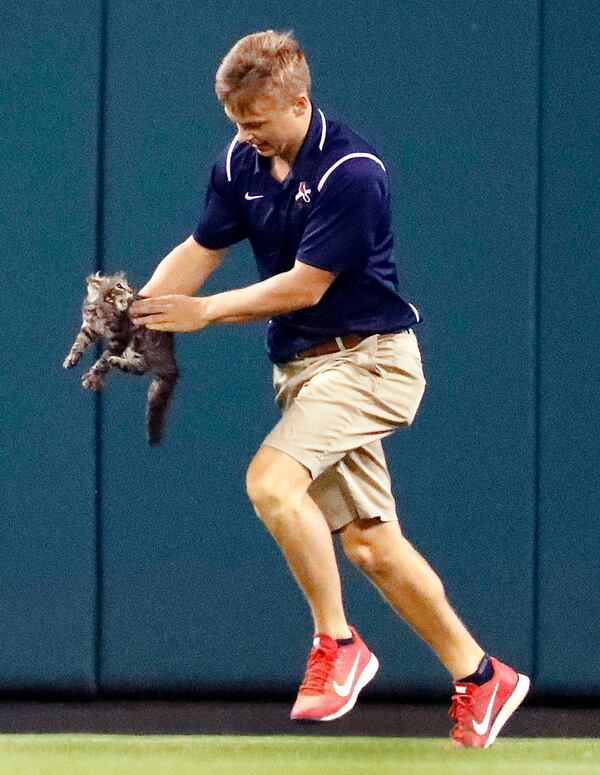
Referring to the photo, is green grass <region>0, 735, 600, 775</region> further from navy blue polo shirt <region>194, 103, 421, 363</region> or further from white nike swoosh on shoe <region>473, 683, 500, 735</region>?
navy blue polo shirt <region>194, 103, 421, 363</region>

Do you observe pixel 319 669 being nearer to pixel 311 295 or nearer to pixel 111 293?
pixel 311 295

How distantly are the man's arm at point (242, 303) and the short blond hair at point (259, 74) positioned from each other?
0.37 metres

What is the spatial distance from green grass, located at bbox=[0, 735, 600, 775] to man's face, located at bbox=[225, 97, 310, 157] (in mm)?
1339

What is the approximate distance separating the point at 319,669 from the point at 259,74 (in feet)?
4.31

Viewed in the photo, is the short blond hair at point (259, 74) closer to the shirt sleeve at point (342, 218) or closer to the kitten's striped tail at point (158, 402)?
the shirt sleeve at point (342, 218)

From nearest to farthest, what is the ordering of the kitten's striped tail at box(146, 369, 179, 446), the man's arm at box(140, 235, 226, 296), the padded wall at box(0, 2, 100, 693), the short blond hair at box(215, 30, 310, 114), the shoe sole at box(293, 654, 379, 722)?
the short blond hair at box(215, 30, 310, 114) → the shoe sole at box(293, 654, 379, 722) → the kitten's striped tail at box(146, 369, 179, 446) → the man's arm at box(140, 235, 226, 296) → the padded wall at box(0, 2, 100, 693)

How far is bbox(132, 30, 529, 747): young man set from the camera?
320 centimetres

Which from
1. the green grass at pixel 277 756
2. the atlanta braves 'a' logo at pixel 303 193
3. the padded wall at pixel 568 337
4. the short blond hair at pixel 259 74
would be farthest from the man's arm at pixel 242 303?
the padded wall at pixel 568 337

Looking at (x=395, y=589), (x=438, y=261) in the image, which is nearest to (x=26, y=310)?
(x=438, y=261)

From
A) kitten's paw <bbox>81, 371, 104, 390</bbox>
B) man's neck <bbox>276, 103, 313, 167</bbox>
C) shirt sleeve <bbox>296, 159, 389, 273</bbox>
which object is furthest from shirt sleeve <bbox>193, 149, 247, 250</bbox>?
kitten's paw <bbox>81, 371, 104, 390</bbox>

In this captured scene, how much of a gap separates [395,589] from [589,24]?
192 centimetres

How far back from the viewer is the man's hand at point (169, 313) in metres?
3.20

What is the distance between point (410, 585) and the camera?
3.38 meters

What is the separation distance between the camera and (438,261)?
4.36 metres
